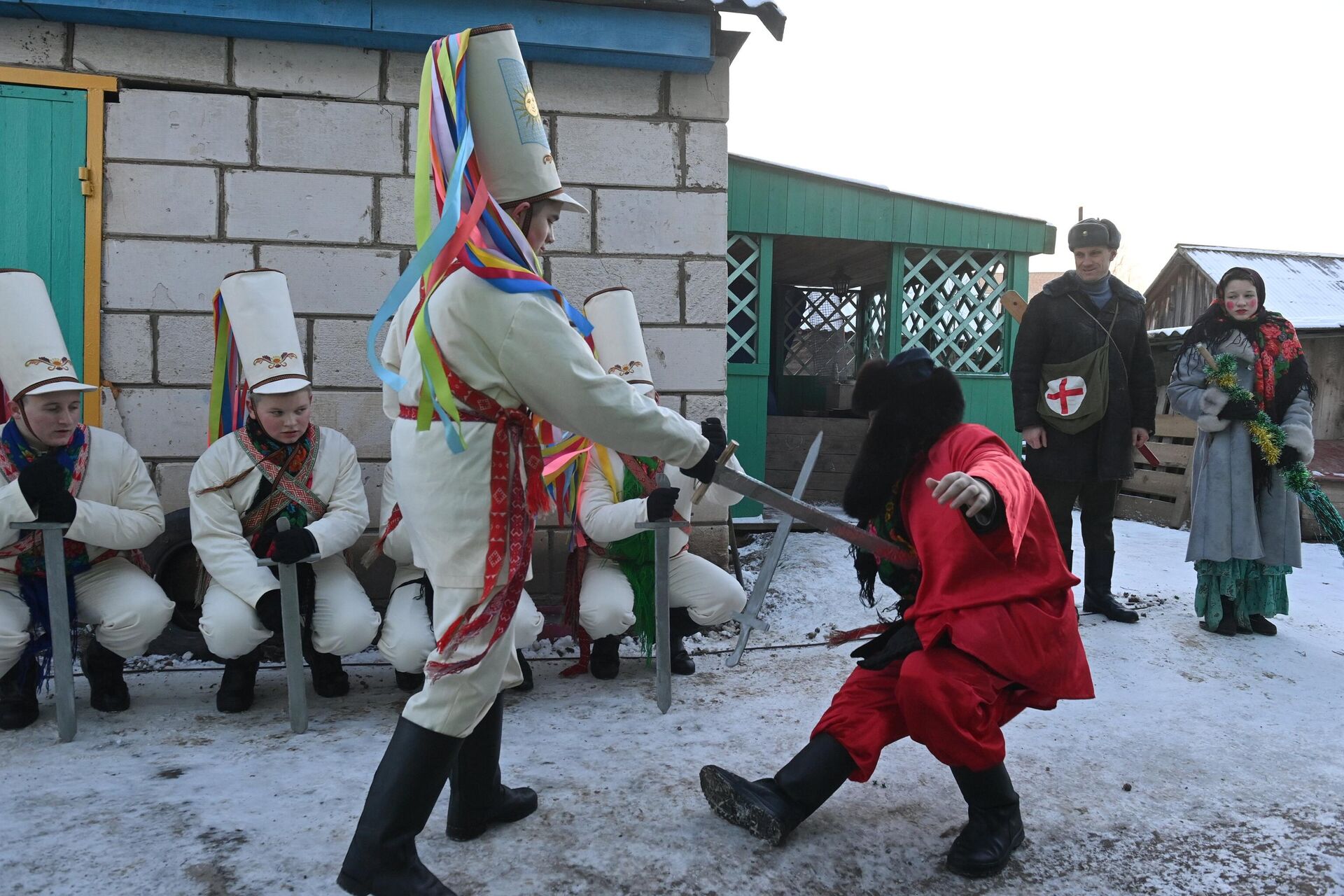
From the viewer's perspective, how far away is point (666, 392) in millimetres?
4039

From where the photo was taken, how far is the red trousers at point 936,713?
195cm

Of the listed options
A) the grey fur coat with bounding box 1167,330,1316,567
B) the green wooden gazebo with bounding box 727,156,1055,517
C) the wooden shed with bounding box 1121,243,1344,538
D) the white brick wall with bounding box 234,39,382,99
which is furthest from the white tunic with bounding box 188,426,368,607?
the wooden shed with bounding box 1121,243,1344,538

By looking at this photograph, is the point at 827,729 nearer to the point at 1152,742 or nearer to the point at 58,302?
the point at 1152,742

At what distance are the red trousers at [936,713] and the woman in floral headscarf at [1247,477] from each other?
2453 millimetres

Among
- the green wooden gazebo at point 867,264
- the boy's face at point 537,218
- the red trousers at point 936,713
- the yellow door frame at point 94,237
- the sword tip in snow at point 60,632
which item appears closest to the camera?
the red trousers at point 936,713

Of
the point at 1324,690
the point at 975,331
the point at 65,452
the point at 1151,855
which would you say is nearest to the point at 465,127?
the point at 65,452

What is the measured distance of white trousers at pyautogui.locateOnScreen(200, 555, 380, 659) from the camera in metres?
2.97

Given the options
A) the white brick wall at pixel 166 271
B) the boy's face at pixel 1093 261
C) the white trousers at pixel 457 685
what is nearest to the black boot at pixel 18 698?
the white brick wall at pixel 166 271

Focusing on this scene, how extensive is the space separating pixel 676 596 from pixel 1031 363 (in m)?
2.05

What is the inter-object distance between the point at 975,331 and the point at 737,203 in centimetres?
221

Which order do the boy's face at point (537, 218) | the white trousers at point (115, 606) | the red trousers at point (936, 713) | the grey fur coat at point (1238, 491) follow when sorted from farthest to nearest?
the grey fur coat at point (1238, 491) < the white trousers at point (115, 606) < the boy's face at point (537, 218) < the red trousers at point (936, 713)

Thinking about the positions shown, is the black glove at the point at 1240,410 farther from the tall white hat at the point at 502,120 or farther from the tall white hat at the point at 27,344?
the tall white hat at the point at 27,344

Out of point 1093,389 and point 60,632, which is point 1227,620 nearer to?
point 1093,389

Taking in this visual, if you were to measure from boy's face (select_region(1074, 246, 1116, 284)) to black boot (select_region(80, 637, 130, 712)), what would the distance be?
4177mm
